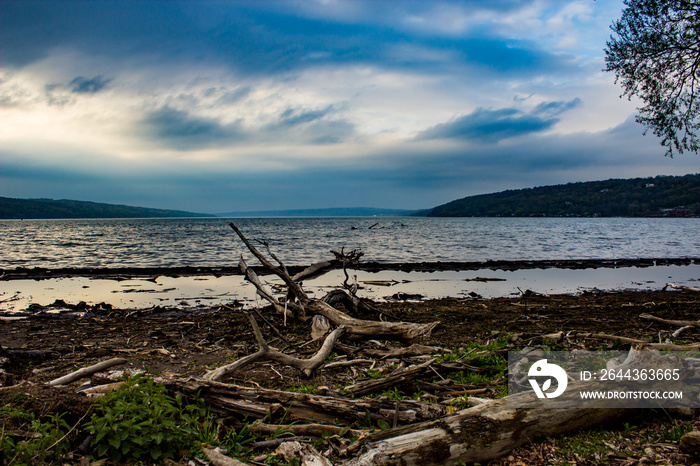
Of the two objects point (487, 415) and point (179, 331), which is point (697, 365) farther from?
point (179, 331)

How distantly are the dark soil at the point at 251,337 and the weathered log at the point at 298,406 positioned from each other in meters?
0.63

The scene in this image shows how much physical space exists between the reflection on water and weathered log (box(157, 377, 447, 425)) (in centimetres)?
975

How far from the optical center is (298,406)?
437 cm

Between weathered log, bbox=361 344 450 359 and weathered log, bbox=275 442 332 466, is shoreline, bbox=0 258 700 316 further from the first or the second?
weathered log, bbox=275 442 332 466

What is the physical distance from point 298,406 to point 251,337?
Result: 16.8 feet

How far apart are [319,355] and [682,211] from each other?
632 ft

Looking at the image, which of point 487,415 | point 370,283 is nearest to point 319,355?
point 487,415

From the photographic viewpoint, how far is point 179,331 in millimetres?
9781

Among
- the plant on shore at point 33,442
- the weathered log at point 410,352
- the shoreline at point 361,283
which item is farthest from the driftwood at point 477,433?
the shoreline at point 361,283

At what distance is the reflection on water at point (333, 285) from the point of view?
15.6 meters

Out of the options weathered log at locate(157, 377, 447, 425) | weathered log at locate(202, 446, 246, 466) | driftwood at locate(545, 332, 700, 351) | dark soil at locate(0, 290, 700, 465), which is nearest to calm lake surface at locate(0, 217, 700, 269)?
dark soil at locate(0, 290, 700, 465)

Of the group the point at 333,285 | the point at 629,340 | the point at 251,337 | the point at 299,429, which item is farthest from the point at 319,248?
the point at 299,429

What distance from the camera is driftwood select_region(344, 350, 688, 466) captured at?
10.6 feet

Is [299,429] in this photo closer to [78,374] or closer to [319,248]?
[78,374]
